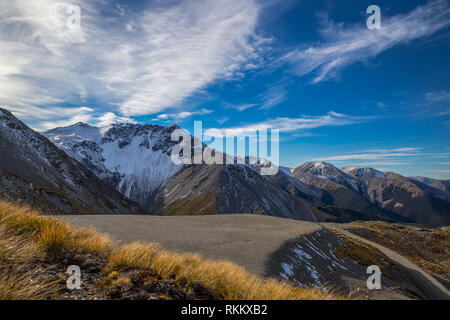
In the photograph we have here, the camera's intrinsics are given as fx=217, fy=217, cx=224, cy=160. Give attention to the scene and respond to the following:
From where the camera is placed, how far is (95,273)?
4984 mm

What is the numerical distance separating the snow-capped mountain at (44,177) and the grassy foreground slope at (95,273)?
7088 cm

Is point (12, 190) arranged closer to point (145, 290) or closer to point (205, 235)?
point (205, 235)

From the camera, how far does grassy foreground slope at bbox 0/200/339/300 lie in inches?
155

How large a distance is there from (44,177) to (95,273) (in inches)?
4237

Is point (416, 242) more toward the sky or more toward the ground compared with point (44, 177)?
more toward the ground

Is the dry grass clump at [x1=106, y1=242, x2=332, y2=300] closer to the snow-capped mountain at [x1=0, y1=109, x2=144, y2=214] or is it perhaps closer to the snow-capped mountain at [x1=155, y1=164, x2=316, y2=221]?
the snow-capped mountain at [x1=0, y1=109, x2=144, y2=214]

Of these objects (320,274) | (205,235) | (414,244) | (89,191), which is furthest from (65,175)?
(414,244)

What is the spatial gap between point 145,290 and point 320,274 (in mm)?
14984

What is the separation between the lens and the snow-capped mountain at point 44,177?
64375mm

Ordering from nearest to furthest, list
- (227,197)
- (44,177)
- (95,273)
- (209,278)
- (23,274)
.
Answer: (23,274)
(95,273)
(209,278)
(44,177)
(227,197)

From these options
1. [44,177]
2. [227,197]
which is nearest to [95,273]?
[44,177]

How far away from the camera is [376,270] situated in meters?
21.0

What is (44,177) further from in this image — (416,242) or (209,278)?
(416,242)

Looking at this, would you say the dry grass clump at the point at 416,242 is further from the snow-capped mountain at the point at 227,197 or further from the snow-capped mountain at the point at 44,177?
the snow-capped mountain at the point at 44,177
